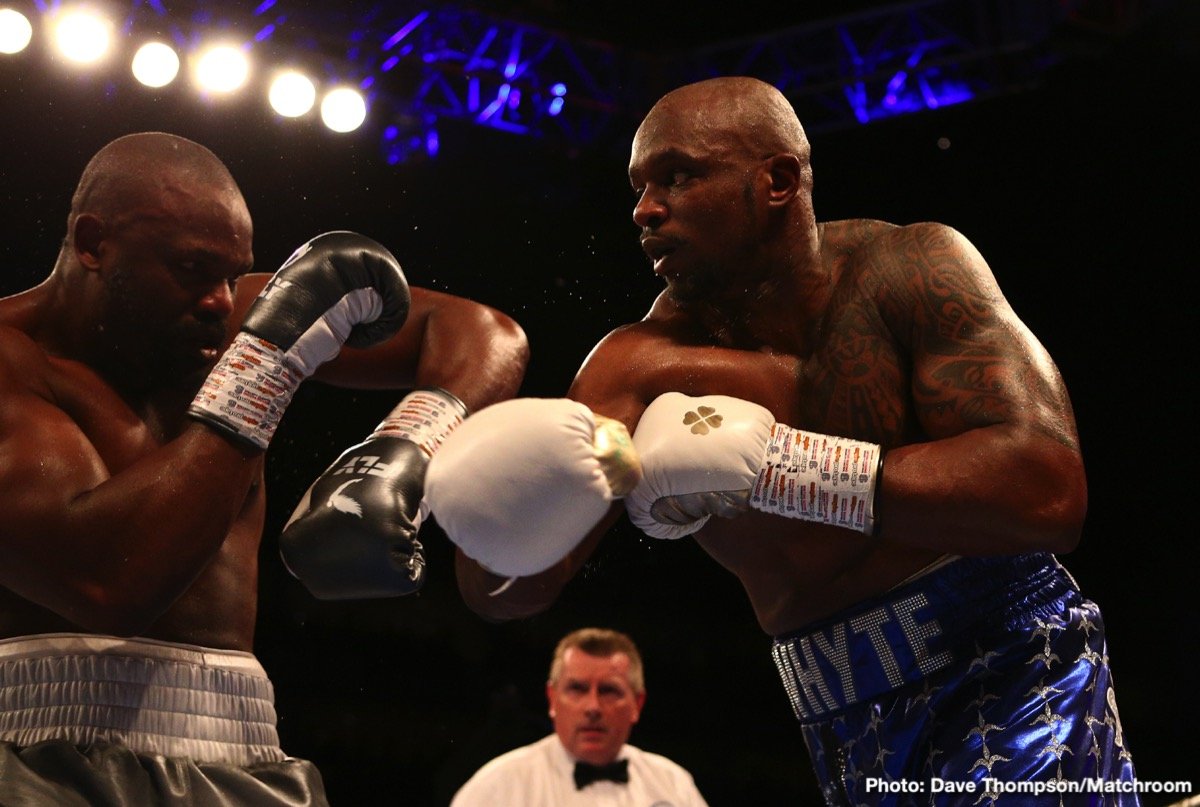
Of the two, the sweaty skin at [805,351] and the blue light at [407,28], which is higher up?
the blue light at [407,28]

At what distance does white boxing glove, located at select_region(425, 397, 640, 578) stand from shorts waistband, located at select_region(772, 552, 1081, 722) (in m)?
0.63

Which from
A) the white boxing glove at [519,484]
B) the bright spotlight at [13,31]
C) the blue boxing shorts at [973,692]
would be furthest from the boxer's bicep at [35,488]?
the bright spotlight at [13,31]

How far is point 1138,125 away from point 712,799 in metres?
3.90

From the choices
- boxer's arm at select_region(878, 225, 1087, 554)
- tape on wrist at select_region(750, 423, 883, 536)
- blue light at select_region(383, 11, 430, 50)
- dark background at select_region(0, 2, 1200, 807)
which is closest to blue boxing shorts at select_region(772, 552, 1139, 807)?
boxer's arm at select_region(878, 225, 1087, 554)

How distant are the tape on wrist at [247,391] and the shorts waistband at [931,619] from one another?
42.8 inches

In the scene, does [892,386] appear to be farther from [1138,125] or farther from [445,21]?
[1138,125]

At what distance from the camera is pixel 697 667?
293 inches

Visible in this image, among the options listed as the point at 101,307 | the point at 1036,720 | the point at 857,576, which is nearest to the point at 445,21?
the point at 101,307

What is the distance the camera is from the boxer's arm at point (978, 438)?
2.21m

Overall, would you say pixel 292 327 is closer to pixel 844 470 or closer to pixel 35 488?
pixel 35 488

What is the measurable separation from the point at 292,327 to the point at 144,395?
0.41 metres

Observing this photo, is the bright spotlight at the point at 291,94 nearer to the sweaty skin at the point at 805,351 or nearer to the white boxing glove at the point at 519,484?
the sweaty skin at the point at 805,351

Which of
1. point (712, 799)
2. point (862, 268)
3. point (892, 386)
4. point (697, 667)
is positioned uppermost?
point (862, 268)

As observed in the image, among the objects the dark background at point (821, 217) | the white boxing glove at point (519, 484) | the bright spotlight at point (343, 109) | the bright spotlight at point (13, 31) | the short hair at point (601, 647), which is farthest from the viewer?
the dark background at point (821, 217)
